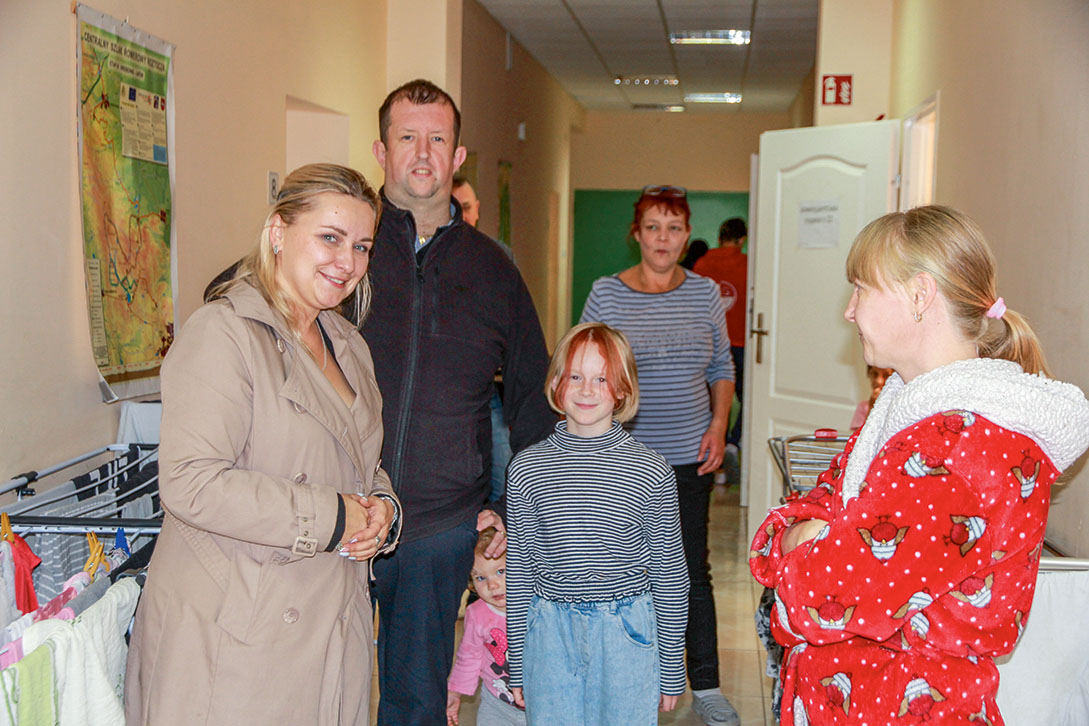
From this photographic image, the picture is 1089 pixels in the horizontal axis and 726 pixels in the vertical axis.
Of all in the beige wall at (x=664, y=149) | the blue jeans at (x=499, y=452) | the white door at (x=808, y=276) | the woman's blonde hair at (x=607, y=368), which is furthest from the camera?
the beige wall at (x=664, y=149)

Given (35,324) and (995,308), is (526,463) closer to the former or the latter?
(995,308)

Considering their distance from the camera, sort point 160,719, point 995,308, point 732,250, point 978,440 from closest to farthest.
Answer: point 978,440 < point 995,308 < point 160,719 < point 732,250

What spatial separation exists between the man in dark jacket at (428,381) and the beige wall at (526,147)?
3.94m

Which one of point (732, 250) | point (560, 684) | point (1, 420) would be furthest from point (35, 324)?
point (732, 250)

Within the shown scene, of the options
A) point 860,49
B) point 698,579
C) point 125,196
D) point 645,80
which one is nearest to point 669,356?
point 698,579

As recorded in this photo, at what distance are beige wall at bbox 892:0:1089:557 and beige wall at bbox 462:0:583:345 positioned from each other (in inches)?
131

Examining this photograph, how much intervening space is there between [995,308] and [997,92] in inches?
77.0

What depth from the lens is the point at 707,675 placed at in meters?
3.11

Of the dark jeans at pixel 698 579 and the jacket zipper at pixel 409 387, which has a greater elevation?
the jacket zipper at pixel 409 387

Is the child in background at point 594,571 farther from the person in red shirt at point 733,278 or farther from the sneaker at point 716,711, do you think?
the person in red shirt at point 733,278

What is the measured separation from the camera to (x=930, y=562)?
3.96 ft

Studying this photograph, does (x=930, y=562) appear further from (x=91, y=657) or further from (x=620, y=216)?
(x=620, y=216)

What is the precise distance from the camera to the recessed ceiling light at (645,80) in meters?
9.56

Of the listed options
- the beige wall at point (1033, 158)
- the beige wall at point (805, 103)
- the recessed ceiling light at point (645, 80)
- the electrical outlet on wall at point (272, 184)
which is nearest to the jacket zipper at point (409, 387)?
the beige wall at point (1033, 158)
